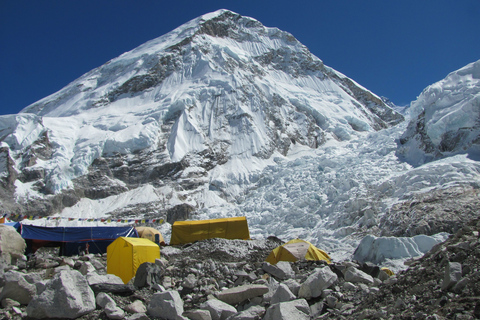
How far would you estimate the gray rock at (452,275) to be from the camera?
4.49 m

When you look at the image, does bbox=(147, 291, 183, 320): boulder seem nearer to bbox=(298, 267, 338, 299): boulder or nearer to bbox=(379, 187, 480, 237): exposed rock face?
bbox=(298, 267, 338, 299): boulder

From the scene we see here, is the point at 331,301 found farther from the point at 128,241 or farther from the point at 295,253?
the point at 128,241

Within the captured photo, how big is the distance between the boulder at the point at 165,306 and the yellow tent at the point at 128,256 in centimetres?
406

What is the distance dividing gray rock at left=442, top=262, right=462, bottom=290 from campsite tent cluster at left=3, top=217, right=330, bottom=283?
704cm

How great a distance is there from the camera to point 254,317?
5.99 m

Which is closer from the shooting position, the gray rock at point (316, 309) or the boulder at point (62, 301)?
the boulder at point (62, 301)

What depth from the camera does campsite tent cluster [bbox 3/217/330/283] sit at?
10523 millimetres

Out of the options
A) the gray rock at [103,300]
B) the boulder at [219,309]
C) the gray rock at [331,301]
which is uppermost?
the gray rock at [331,301]

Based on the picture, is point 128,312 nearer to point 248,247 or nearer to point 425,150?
point 248,247

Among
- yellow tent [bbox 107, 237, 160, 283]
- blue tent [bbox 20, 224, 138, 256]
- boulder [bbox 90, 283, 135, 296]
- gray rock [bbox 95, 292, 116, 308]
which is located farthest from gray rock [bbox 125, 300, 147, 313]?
blue tent [bbox 20, 224, 138, 256]

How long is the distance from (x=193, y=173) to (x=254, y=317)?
3667 centimetres

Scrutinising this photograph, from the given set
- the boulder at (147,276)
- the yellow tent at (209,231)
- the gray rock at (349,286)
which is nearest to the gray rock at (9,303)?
the boulder at (147,276)

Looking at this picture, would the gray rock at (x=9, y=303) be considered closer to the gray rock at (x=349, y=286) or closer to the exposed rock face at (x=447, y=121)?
the gray rock at (x=349, y=286)

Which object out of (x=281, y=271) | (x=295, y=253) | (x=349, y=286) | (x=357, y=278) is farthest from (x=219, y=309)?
(x=295, y=253)
